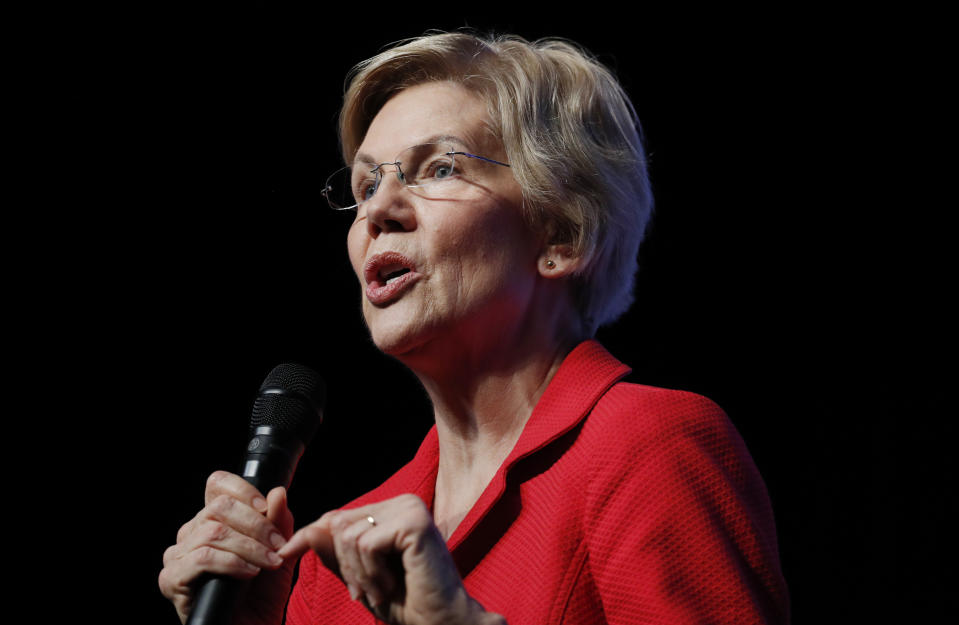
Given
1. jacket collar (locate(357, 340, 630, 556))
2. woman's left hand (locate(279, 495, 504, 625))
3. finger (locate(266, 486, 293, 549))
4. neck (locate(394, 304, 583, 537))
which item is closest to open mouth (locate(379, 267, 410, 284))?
neck (locate(394, 304, 583, 537))

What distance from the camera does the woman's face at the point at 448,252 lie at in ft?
4.69

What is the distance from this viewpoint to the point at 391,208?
147cm

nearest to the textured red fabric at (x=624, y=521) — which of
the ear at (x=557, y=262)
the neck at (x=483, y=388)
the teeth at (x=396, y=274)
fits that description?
the neck at (x=483, y=388)

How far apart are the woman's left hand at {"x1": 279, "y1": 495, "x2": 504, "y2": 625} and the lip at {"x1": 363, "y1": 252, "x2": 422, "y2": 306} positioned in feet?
1.66

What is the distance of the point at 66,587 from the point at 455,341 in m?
1.75

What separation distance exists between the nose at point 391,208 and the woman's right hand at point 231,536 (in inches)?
19.1

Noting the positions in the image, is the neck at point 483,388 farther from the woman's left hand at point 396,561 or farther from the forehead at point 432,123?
the woman's left hand at point 396,561

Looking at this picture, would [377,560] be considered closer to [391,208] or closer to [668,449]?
[668,449]

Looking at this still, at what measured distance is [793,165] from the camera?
236 centimetres

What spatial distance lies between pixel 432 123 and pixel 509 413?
0.53 m

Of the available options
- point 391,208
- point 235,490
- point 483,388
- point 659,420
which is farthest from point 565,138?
Answer: point 235,490

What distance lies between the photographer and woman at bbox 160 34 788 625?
1088mm

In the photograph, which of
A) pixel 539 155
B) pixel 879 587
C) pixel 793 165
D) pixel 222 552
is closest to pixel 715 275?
pixel 793 165

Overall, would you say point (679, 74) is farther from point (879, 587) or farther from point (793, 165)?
point (879, 587)
